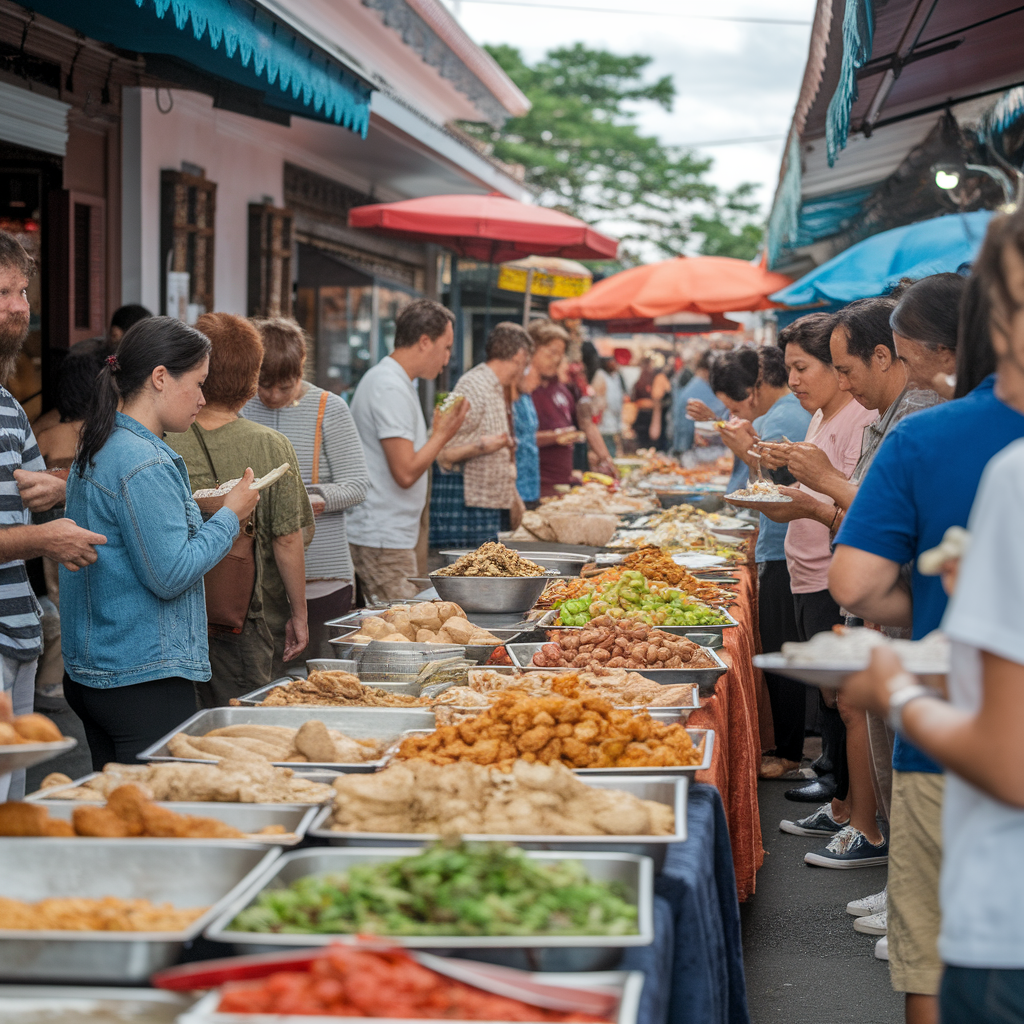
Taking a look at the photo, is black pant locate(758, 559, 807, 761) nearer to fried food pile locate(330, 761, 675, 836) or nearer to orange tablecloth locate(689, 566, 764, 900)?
orange tablecloth locate(689, 566, 764, 900)

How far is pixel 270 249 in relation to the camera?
32.1 ft

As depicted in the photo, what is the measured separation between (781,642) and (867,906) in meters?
1.60

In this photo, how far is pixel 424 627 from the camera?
369 centimetres

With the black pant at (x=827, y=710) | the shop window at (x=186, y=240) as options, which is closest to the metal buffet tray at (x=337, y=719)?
the black pant at (x=827, y=710)

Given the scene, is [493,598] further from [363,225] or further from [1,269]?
[363,225]

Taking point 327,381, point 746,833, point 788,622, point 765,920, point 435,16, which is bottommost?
point 765,920

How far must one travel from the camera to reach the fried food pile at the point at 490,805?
204cm

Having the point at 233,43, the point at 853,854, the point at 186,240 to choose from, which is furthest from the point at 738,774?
the point at 186,240

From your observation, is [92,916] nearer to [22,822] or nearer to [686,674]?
[22,822]

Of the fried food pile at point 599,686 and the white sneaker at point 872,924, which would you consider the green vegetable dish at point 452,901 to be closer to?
the fried food pile at point 599,686

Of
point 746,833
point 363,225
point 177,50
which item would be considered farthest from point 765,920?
point 363,225

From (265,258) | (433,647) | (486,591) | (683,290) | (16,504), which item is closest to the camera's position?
(16,504)

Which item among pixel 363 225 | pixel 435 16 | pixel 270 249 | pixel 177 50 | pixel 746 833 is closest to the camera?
pixel 746 833

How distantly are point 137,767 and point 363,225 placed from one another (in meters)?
7.04
